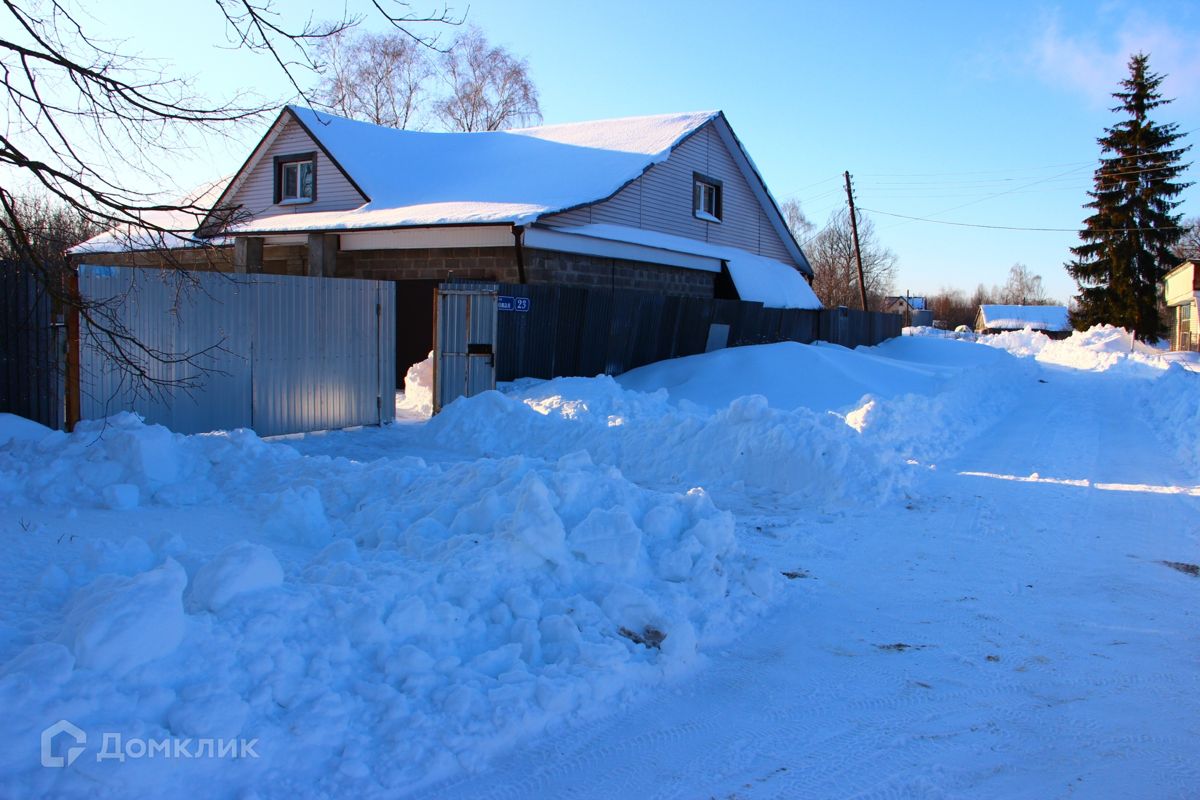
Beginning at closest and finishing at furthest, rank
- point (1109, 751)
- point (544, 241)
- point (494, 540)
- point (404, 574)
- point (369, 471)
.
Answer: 1. point (1109, 751)
2. point (404, 574)
3. point (494, 540)
4. point (369, 471)
5. point (544, 241)

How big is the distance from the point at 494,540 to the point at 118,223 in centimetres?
310

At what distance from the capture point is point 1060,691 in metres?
4.62

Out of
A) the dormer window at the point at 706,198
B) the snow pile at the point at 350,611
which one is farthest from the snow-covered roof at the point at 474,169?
the snow pile at the point at 350,611

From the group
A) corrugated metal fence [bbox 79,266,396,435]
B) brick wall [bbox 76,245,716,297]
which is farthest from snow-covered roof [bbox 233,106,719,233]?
corrugated metal fence [bbox 79,266,396,435]

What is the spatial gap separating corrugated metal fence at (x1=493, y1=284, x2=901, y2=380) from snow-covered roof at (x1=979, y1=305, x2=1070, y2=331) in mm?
86691

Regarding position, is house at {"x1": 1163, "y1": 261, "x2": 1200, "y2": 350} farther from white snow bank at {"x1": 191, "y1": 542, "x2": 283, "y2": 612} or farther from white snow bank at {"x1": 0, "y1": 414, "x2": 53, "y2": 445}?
white snow bank at {"x1": 191, "y1": 542, "x2": 283, "y2": 612}

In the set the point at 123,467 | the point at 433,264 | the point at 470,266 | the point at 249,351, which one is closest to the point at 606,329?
the point at 470,266

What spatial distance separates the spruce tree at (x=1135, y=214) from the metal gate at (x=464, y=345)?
40430mm

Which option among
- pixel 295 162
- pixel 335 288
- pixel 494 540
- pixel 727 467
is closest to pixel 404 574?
pixel 494 540

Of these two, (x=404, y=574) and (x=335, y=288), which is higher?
(x=335, y=288)

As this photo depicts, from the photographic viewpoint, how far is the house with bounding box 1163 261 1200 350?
4328 cm

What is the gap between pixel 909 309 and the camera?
305 feet

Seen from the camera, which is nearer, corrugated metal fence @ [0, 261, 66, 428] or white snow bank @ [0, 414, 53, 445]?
white snow bank @ [0, 414, 53, 445]

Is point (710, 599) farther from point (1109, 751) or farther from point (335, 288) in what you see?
point (335, 288)
